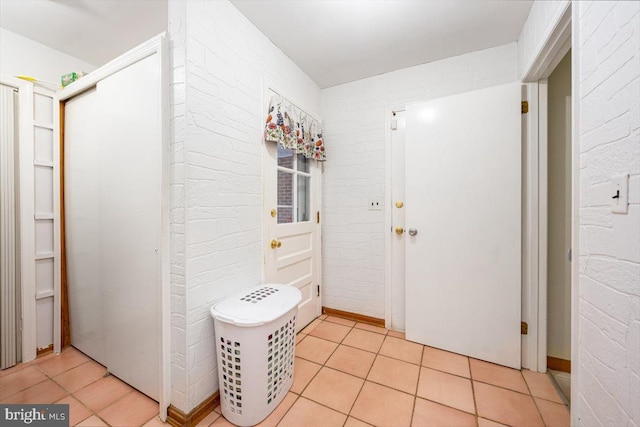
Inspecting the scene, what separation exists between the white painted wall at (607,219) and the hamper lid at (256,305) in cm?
123

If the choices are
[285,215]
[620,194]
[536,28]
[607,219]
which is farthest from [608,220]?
[285,215]

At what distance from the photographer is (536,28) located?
4.70ft

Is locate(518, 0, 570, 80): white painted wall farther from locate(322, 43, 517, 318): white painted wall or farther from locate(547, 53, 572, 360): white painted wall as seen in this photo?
locate(322, 43, 517, 318): white painted wall

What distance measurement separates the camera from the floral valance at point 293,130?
5.80ft

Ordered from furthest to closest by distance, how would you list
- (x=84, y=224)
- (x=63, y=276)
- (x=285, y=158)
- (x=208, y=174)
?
(x=285, y=158), (x=63, y=276), (x=84, y=224), (x=208, y=174)

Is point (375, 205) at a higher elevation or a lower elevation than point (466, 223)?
Result: higher

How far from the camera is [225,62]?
1429 millimetres

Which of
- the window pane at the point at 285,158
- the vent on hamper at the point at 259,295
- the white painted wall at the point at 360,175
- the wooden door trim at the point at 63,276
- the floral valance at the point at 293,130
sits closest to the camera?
the vent on hamper at the point at 259,295

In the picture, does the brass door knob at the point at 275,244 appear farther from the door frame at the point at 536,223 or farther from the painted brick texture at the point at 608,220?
the door frame at the point at 536,223

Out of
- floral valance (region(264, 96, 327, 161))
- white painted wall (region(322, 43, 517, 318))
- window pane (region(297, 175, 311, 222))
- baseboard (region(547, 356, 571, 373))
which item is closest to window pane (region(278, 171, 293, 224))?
window pane (region(297, 175, 311, 222))

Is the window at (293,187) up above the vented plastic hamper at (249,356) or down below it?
above

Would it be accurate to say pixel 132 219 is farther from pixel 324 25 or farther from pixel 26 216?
pixel 324 25

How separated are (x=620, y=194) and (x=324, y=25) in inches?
69.6

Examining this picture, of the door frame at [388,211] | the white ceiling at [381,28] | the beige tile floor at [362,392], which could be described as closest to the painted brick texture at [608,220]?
the beige tile floor at [362,392]
